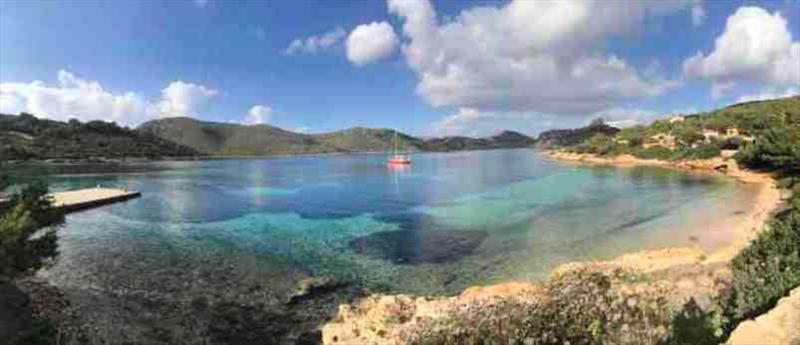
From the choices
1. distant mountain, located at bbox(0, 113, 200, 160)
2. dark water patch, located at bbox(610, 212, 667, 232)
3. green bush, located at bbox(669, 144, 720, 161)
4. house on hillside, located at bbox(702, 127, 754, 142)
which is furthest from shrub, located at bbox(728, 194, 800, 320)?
distant mountain, located at bbox(0, 113, 200, 160)

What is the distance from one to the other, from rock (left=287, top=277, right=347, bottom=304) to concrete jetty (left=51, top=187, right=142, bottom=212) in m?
36.7

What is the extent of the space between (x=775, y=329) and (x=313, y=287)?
1833cm

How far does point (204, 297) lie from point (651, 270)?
1860 centimetres

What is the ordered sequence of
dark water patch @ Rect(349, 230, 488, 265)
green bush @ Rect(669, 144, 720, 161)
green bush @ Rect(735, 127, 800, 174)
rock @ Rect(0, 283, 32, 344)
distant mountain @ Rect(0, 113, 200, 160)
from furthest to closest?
distant mountain @ Rect(0, 113, 200, 160), green bush @ Rect(669, 144, 720, 161), green bush @ Rect(735, 127, 800, 174), dark water patch @ Rect(349, 230, 488, 265), rock @ Rect(0, 283, 32, 344)

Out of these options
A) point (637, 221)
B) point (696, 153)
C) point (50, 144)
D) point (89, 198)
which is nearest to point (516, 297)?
point (637, 221)

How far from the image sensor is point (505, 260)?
1101 inches

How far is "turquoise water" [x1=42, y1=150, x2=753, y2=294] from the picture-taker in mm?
25734

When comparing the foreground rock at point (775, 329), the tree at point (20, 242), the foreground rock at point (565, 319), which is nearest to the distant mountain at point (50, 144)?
the tree at point (20, 242)

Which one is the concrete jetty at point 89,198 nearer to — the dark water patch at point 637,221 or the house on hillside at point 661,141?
the dark water patch at point 637,221

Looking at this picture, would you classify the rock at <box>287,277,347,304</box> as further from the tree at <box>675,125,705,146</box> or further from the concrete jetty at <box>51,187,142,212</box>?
the tree at <box>675,125,705,146</box>

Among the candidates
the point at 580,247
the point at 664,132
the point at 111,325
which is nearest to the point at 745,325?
the point at 111,325

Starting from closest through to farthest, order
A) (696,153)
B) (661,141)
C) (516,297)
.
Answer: (516,297) → (696,153) → (661,141)

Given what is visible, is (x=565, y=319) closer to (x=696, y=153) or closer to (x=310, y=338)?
(x=310, y=338)

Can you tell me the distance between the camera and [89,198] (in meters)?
55.3
